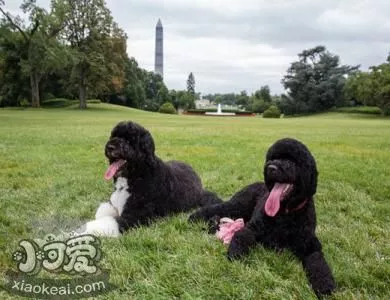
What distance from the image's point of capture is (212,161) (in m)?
10.3

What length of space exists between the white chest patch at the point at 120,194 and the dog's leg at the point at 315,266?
205 centimetres

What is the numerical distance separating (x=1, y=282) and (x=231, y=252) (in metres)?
1.96

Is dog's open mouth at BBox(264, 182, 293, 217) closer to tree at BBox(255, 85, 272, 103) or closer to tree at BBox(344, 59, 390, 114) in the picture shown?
tree at BBox(344, 59, 390, 114)

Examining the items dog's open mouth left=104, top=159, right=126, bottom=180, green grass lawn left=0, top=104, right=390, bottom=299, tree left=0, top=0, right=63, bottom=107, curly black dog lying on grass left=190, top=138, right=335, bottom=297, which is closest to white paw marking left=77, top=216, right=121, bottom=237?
green grass lawn left=0, top=104, right=390, bottom=299

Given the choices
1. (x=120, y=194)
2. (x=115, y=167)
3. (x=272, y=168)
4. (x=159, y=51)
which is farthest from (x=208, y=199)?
(x=159, y=51)

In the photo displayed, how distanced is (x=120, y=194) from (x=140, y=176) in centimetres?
32

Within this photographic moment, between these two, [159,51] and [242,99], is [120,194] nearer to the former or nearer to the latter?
[242,99]

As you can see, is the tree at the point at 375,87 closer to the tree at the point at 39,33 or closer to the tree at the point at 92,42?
the tree at the point at 92,42

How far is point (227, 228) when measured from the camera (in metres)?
4.60

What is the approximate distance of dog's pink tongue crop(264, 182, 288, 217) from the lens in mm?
3815

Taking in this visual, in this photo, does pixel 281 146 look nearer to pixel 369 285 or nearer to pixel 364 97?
pixel 369 285

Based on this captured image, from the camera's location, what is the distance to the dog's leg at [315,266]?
337 cm

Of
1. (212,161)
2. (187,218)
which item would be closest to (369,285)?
(187,218)

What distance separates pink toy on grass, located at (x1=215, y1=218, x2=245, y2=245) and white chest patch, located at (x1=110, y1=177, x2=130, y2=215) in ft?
3.78
